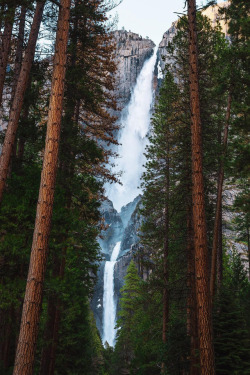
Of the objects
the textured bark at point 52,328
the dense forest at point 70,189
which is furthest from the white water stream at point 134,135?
the textured bark at point 52,328

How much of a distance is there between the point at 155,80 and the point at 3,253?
88390 millimetres

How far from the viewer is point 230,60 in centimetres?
1044

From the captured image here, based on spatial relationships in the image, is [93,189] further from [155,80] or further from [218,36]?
[155,80]

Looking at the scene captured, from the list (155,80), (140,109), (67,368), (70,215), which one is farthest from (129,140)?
(70,215)

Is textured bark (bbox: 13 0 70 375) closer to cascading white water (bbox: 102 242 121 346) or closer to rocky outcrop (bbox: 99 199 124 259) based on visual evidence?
cascading white water (bbox: 102 242 121 346)

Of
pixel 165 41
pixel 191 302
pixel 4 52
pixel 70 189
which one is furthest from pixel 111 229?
pixel 4 52

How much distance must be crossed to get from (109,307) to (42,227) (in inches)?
1996

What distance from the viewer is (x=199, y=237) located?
615 cm

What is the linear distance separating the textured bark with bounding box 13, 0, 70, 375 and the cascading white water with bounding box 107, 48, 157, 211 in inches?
3152

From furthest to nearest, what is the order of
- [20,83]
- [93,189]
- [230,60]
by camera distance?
[230,60] < [93,189] < [20,83]

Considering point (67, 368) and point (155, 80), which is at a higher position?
point (155, 80)

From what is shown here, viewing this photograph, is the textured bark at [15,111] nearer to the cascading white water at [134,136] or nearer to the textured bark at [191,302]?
the textured bark at [191,302]

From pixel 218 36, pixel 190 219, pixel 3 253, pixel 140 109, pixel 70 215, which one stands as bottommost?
pixel 3 253

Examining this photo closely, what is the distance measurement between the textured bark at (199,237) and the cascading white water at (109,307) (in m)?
45.9
